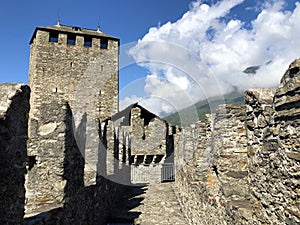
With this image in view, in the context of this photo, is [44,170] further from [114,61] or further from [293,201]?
[114,61]

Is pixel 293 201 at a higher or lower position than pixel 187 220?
higher

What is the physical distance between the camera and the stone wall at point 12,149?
263cm

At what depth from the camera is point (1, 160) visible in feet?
8.53

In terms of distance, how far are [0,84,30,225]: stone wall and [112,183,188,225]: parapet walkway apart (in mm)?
4507

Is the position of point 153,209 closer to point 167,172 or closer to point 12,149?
point 12,149

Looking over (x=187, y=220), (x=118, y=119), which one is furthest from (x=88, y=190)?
(x=118, y=119)

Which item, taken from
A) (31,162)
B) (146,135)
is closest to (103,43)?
(146,135)

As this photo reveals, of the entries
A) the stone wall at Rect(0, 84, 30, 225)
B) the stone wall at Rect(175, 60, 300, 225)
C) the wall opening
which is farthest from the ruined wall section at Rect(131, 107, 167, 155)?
the stone wall at Rect(0, 84, 30, 225)

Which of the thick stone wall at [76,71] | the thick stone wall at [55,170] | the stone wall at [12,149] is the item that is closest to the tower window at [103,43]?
the thick stone wall at [76,71]

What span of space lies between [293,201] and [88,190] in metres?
4.29

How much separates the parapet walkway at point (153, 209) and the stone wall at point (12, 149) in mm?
4507

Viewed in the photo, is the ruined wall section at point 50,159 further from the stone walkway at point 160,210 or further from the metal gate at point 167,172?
the metal gate at point 167,172

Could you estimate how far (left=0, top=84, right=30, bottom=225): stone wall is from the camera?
263 centimetres

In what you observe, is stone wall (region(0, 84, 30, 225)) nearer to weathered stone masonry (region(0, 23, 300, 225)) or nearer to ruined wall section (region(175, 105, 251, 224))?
weathered stone masonry (region(0, 23, 300, 225))
